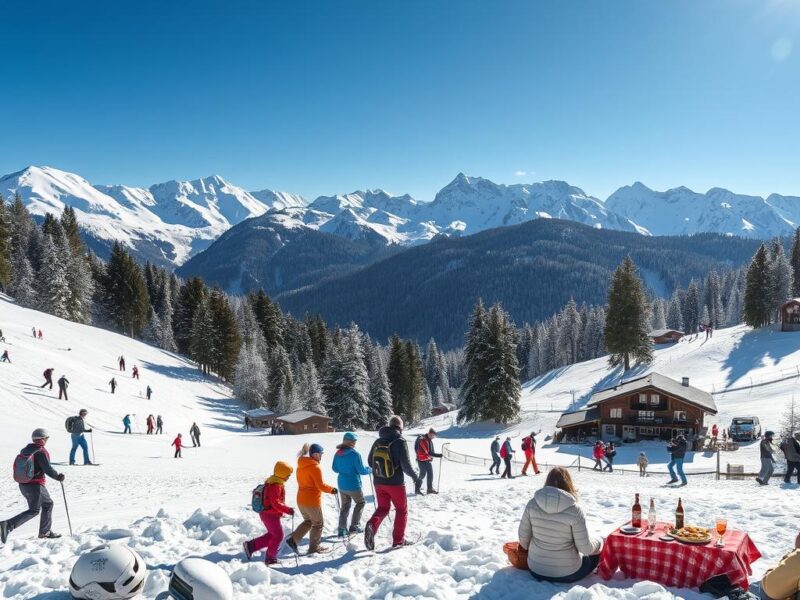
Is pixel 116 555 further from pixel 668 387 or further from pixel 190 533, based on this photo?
pixel 668 387

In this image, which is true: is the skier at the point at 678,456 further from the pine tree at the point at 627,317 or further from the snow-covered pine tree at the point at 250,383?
the snow-covered pine tree at the point at 250,383

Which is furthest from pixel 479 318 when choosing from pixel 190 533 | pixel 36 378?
pixel 190 533

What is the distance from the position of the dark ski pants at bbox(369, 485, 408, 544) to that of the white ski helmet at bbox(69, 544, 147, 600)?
150 inches

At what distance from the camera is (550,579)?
23.6 ft

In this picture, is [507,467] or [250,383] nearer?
[507,467]

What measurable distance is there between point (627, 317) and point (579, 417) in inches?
771

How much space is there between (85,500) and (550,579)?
558 inches

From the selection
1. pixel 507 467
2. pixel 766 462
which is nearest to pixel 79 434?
pixel 507 467

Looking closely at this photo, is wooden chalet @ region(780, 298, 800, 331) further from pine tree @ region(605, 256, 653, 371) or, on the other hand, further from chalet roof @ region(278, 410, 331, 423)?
chalet roof @ region(278, 410, 331, 423)

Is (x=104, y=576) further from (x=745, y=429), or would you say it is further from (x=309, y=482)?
(x=745, y=429)

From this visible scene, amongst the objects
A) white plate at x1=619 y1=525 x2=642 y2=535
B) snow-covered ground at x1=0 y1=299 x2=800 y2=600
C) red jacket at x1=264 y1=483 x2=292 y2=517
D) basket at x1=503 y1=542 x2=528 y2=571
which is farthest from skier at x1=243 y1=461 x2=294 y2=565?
white plate at x1=619 y1=525 x2=642 y2=535

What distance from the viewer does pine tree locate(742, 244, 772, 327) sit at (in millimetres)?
67000

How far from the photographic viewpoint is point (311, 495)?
8.75m

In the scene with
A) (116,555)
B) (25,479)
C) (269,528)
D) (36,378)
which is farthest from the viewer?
(36,378)
